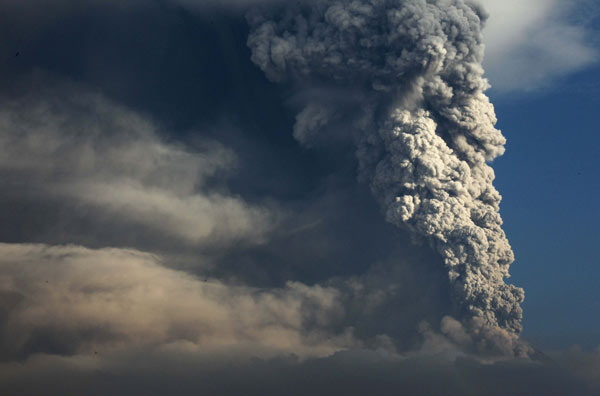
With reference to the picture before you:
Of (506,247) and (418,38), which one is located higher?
(418,38)

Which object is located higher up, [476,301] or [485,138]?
[485,138]

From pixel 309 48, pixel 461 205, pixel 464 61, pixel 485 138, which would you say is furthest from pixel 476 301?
pixel 309 48

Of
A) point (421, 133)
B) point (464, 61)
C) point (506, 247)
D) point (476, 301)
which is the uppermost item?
point (464, 61)

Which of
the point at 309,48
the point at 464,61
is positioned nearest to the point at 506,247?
the point at 464,61

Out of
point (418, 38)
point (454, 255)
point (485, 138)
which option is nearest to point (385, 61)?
point (418, 38)

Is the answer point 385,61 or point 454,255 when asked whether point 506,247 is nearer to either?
point 454,255

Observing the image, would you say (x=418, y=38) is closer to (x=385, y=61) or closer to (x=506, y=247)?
(x=385, y=61)

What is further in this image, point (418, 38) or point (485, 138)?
point (485, 138)

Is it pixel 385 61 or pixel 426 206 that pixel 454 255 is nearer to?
pixel 426 206
